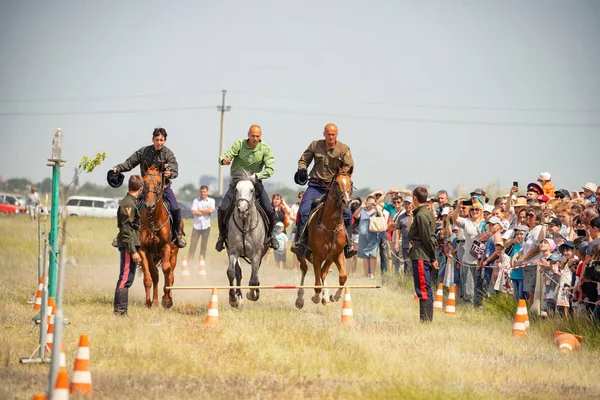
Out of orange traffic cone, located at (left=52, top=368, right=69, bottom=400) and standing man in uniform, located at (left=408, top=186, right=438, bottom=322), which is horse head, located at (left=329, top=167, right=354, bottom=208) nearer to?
standing man in uniform, located at (left=408, top=186, right=438, bottom=322)

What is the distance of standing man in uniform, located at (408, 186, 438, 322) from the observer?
16.6m

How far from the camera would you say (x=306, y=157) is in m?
18.5

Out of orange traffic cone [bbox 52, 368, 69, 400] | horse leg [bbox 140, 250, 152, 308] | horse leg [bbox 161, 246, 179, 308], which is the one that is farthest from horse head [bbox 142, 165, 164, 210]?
orange traffic cone [bbox 52, 368, 69, 400]

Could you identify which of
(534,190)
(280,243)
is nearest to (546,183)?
(534,190)

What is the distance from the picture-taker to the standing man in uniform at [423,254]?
16562 mm

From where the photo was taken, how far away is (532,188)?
2156 centimetres

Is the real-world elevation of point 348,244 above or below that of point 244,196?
below

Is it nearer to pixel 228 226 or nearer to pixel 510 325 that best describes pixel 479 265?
pixel 510 325

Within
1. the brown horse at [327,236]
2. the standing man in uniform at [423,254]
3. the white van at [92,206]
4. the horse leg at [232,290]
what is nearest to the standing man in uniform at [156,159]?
the horse leg at [232,290]

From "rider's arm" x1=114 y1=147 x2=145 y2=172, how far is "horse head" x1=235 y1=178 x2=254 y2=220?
1.89 metres

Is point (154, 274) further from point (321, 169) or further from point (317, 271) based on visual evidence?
point (321, 169)

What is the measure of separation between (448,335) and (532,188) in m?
7.66

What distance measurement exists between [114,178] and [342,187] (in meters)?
4.18

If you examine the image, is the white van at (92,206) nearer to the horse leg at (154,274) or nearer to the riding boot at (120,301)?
the horse leg at (154,274)
